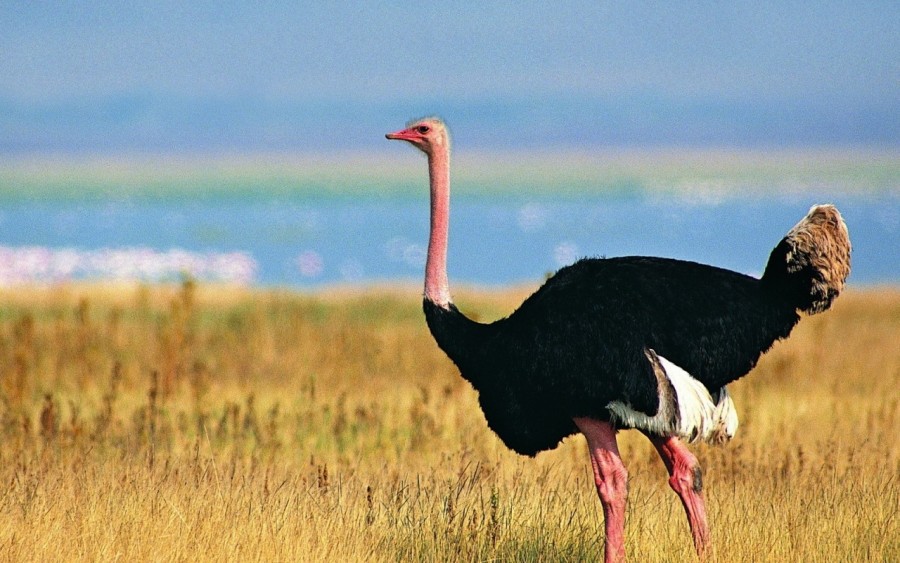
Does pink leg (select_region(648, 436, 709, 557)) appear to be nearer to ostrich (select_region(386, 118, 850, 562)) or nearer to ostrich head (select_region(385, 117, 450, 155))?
ostrich (select_region(386, 118, 850, 562))

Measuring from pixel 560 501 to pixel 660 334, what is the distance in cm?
134

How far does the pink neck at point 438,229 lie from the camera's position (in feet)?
22.5

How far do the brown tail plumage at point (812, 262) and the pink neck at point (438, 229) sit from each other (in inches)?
59.8

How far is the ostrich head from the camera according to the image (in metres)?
7.14

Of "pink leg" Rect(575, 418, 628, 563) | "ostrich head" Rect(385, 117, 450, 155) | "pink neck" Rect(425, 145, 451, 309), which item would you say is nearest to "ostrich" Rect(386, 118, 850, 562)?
"pink leg" Rect(575, 418, 628, 563)

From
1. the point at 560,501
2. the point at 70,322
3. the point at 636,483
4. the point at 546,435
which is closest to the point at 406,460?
the point at 636,483

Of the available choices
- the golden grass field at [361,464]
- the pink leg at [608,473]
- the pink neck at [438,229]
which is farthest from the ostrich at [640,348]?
the golden grass field at [361,464]

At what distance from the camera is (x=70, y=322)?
1927cm

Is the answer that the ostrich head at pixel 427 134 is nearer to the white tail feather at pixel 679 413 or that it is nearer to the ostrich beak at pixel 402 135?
the ostrich beak at pixel 402 135

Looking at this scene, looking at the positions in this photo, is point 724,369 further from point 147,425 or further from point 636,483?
point 147,425

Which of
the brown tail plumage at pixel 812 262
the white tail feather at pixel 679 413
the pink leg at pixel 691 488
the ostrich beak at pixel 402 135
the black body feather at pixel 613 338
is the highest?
the ostrich beak at pixel 402 135

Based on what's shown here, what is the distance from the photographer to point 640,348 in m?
6.20

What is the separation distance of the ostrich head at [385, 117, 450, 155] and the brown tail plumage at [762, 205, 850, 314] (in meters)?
1.74

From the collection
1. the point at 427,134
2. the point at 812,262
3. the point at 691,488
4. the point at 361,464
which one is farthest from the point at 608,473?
the point at 361,464
